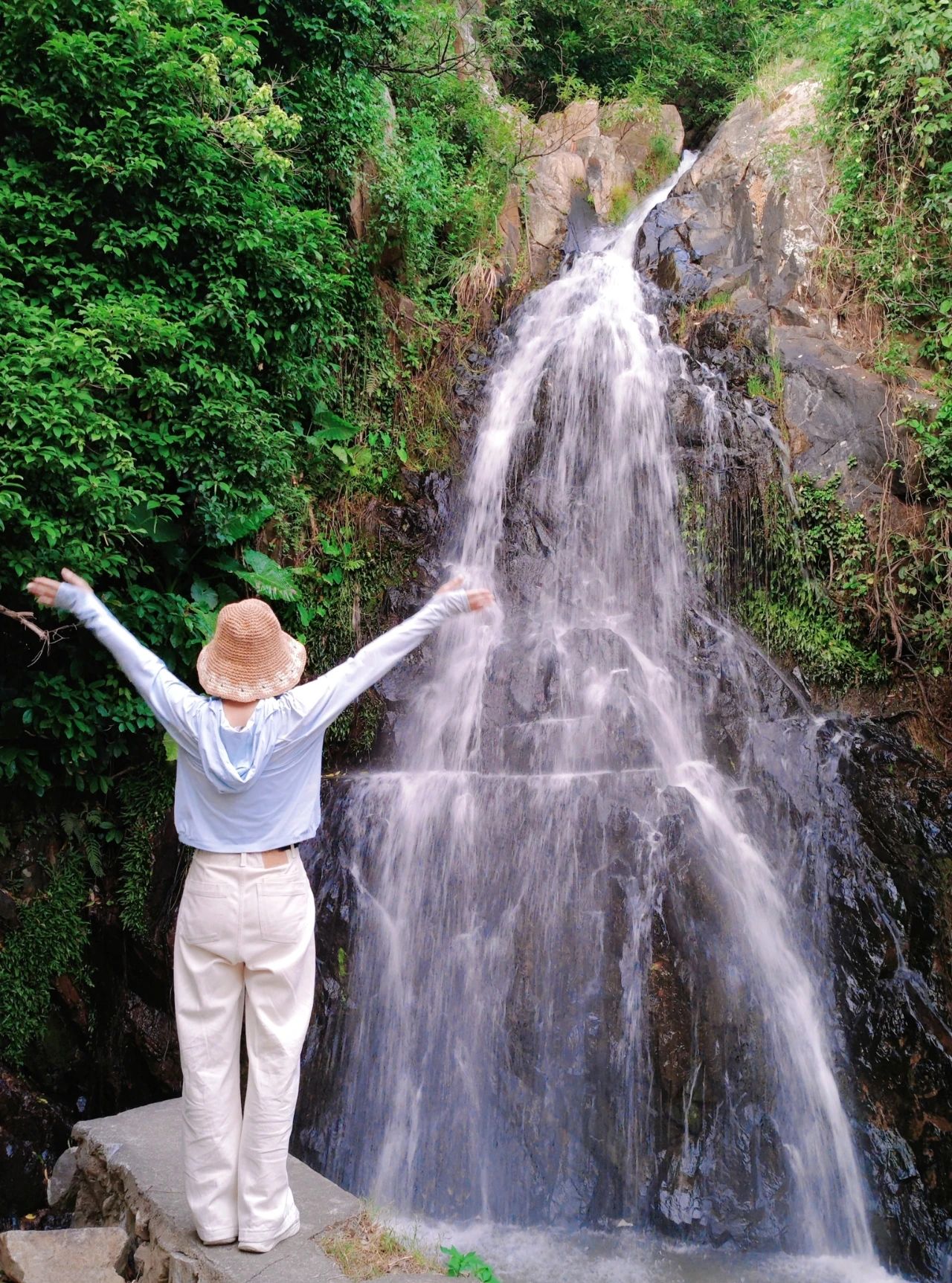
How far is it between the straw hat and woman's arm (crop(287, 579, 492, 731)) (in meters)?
0.11

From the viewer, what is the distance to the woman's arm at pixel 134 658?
2973mm

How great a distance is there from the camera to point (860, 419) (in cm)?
855

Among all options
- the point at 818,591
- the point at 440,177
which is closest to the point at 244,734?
the point at 818,591

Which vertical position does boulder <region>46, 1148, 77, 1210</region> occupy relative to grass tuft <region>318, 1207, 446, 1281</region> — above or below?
below

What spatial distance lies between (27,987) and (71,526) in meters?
3.16

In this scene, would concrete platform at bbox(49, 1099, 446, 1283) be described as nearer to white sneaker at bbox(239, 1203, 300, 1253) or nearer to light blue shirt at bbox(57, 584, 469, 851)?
white sneaker at bbox(239, 1203, 300, 1253)

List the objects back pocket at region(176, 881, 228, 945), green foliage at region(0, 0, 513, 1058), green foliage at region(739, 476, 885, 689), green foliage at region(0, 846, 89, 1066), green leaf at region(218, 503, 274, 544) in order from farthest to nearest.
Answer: green foliage at region(739, 476, 885, 689) → green leaf at region(218, 503, 274, 544) → green foliage at region(0, 846, 89, 1066) → green foliage at region(0, 0, 513, 1058) → back pocket at region(176, 881, 228, 945)

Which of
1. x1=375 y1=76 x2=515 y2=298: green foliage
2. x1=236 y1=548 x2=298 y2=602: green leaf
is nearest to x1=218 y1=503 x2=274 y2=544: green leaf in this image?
x1=236 y1=548 x2=298 y2=602: green leaf

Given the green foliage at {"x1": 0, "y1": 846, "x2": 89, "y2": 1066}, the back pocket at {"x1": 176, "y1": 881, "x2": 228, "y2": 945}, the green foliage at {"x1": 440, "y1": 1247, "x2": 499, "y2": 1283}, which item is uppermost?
the back pocket at {"x1": 176, "y1": 881, "x2": 228, "y2": 945}

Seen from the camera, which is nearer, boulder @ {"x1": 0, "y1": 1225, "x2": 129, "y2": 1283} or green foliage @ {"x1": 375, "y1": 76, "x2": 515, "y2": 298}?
boulder @ {"x1": 0, "y1": 1225, "x2": 129, "y2": 1283}

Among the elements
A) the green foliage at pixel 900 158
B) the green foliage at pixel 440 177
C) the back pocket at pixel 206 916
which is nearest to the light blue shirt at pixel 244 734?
the back pocket at pixel 206 916

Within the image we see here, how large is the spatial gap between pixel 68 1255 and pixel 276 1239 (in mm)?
1148

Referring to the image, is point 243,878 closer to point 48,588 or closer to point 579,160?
point 48,588

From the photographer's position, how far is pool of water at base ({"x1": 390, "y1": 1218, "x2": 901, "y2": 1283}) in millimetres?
4531
